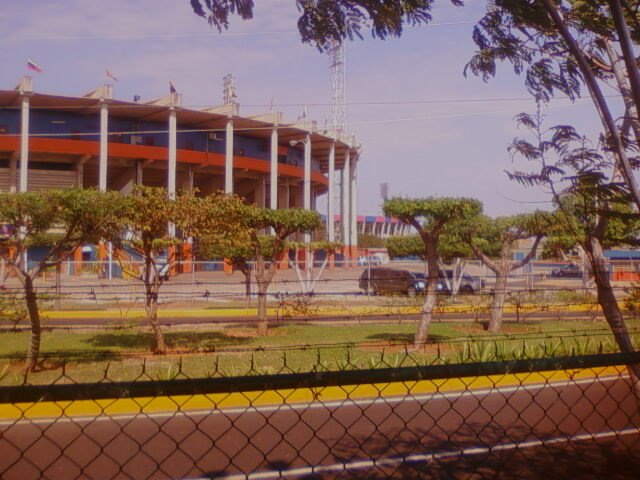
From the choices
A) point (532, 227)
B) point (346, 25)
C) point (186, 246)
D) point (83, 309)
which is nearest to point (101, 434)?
point (346, 25)

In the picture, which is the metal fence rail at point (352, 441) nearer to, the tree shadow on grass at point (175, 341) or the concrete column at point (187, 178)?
the tree shadow on grass at point (175, 341)

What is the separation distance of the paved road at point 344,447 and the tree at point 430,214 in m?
5.76

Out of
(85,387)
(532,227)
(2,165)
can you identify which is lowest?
(85,387)

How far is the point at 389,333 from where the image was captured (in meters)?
15.5

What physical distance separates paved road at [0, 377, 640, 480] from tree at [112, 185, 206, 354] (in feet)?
19.1

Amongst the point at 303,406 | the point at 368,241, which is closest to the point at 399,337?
the point at 303,406

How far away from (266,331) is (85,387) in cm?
1367

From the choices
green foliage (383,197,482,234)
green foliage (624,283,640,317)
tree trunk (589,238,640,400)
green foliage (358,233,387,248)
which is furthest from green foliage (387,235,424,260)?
green foliage (358,233,387,248)

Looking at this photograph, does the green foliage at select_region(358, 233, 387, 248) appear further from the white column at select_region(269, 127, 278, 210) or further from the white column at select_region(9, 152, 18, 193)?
the white column at select_region(9, 152, 18, 193)

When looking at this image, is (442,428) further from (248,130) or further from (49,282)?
(248,130)

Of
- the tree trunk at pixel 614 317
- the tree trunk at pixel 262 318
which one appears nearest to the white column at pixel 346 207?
the tree trunk at pixel 262 318

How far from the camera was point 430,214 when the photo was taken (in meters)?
13.5

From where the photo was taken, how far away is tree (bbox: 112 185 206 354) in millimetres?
12312

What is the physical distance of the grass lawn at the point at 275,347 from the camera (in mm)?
9258
